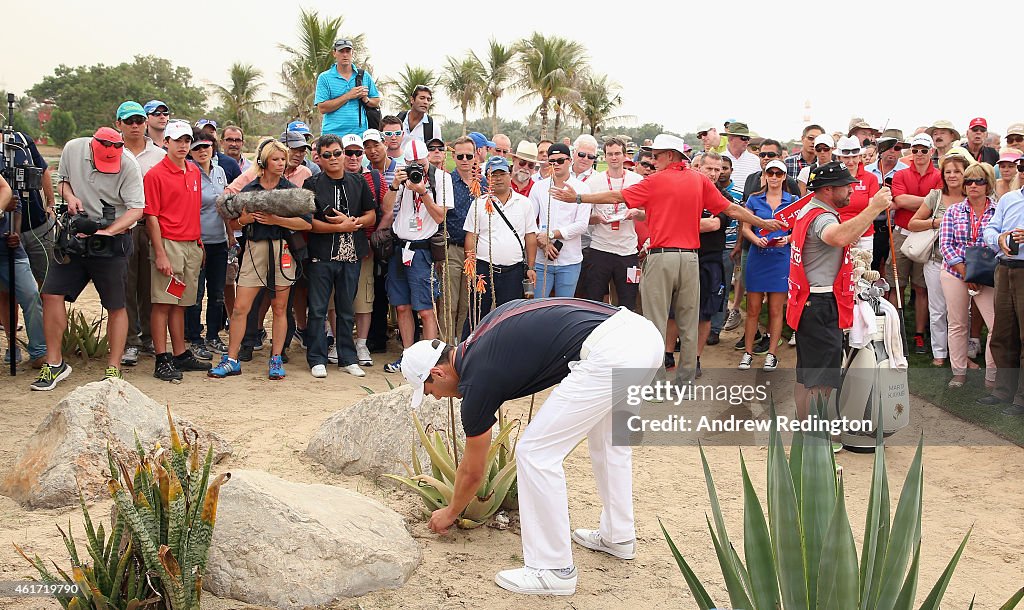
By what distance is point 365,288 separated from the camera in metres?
8.03

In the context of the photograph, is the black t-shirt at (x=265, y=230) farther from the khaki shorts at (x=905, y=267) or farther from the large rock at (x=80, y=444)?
the khaki shorts at (x=905, y=267)

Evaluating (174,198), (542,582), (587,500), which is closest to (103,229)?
(174,198)

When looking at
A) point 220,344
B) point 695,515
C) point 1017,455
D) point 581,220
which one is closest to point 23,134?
point 220,344

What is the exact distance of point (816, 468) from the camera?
108 inches

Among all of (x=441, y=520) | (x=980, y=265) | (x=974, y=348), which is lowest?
(x=441, y=520)

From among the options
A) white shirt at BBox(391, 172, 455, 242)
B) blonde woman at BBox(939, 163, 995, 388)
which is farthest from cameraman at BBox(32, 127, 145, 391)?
blonde woman at BBox(939, 163, 995, 388)

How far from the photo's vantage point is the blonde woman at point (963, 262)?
7277 mm

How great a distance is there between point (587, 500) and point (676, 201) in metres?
3.01

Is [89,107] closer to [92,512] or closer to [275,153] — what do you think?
[275,153]

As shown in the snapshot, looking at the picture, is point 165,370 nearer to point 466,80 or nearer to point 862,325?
point 862,325

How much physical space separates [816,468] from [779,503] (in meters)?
0.17

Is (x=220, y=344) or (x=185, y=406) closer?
(x=185, y=406)

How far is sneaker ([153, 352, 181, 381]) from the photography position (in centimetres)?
709

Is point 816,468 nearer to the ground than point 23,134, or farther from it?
nearer to the ground
